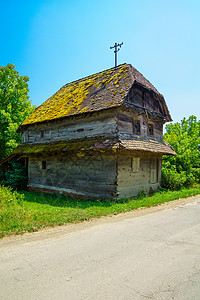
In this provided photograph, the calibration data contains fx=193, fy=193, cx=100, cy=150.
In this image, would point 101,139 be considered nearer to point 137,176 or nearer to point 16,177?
point 137,176

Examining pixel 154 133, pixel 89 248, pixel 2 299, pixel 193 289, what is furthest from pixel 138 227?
pixel 154 133

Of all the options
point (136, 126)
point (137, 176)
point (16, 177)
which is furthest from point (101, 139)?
point (16, 177)

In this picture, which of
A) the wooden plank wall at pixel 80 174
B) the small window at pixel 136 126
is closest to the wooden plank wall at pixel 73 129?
the wooden plank wall at pixel 80 174

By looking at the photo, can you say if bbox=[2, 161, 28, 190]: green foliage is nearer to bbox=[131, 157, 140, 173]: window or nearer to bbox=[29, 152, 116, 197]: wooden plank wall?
bbox=[29, 152, 116, 197]: wooden plank wall

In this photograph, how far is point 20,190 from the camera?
17.3 meters

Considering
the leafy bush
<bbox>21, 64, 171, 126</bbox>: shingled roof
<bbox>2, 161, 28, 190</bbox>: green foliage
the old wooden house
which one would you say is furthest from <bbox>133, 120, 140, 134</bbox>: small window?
<bbox>2, 161, 28, 190</bbox>: green foliage

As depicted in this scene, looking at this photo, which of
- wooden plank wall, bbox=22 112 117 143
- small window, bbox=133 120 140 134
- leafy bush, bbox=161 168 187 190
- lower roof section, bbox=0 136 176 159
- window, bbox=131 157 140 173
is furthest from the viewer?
leafy bush, bbox=161 168 187 190

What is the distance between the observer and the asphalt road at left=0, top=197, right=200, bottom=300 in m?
3.27

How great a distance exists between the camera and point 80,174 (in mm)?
13383

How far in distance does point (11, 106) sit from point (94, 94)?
45.4 feet

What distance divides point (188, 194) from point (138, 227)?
883 cm

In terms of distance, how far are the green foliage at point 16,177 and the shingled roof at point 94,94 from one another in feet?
13.9

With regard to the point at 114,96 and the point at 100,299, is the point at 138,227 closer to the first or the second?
the point at 100,299

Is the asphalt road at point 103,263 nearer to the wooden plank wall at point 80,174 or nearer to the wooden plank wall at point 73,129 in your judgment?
the wooden plank wall at point 80,174
